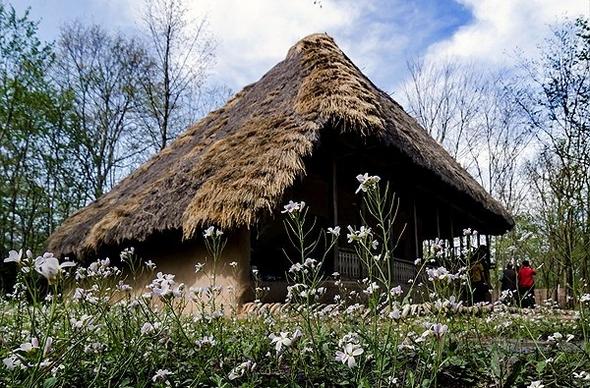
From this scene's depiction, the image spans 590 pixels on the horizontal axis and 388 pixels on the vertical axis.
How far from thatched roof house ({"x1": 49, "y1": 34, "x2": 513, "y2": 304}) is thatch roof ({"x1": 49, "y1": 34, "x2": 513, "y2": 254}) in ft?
0.06

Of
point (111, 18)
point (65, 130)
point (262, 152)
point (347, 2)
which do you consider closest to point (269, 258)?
point (262, 152)

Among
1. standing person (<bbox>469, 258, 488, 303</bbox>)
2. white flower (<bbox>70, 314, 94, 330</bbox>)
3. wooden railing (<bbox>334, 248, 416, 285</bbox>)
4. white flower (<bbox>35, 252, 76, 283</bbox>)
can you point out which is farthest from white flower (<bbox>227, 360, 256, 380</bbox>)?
standing person (<bbox>469, 258, 488, 303</bbox>)

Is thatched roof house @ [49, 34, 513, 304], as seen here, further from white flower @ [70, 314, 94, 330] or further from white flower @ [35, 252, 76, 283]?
white flower @ [35, 252, 76, 283]

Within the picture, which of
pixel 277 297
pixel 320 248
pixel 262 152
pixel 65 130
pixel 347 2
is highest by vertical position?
pixel 65 130

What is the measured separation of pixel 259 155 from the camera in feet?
24.8

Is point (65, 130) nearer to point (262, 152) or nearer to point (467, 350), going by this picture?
point (262, 152)

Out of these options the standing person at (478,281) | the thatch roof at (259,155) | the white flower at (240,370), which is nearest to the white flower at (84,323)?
the white flower at (240,370)

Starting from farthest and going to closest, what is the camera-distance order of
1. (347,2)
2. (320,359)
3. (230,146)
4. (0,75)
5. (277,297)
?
(0,75) < (230,146) < (277,297) < (347,2) < (320,359)

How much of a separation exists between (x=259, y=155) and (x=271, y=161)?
450 mm

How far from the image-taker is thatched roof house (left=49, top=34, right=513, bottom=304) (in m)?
7.09

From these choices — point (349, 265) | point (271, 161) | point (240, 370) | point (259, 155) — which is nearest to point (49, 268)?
point (240, 370)

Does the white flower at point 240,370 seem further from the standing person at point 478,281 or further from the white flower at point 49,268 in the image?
the standing person at point 478,281

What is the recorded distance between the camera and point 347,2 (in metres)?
4.52

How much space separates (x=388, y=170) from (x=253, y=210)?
15.0 feet
